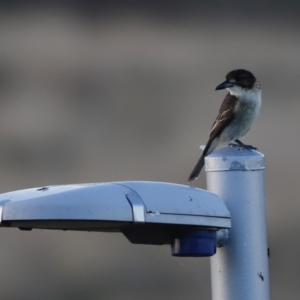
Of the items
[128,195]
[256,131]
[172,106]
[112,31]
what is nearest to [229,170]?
[128,195]

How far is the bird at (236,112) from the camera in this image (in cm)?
460

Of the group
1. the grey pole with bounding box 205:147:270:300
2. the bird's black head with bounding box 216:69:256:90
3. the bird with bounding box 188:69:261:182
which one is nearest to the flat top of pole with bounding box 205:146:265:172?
the grey pole with bounding box 205:147:270:300

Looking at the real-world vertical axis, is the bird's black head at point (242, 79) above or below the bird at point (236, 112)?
above

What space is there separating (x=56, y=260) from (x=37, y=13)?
2.56m

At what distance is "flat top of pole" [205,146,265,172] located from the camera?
6.40 feet

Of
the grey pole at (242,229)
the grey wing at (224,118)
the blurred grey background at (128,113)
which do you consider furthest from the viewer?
the blurred grey background at (128,113)

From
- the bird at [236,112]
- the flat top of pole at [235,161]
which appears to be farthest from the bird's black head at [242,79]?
the flat top of pole at [235,161]

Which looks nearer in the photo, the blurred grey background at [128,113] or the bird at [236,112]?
the bird at [236,112]

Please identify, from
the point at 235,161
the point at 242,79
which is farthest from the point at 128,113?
the point at 235,161

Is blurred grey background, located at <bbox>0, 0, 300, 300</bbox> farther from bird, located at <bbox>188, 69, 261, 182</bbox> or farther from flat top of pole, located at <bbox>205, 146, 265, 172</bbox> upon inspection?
flat top of pole, located at <bbox>205, 146, 265, 172</bbox>

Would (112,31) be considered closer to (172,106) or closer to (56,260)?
(172,106)

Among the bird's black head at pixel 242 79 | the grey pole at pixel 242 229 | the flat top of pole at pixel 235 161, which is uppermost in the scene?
the bird's black head at pixel 242 79

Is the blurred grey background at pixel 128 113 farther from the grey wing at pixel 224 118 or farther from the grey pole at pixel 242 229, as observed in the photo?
the grey pole at pixel 242 229

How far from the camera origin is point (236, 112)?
461 centimetres
